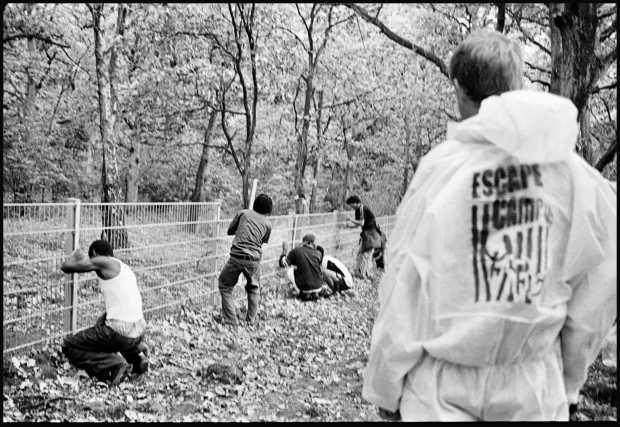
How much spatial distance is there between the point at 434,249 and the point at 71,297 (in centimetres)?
576

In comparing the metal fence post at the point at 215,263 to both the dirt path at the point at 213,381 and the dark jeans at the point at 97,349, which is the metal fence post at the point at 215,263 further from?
the dark jeans at the point at 97,349

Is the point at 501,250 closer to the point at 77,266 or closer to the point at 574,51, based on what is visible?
the point at 574,51

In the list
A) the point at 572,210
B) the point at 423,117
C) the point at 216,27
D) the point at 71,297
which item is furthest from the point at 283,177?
the point at 572,210

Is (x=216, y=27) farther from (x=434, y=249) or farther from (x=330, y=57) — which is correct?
(x=434, y=249)

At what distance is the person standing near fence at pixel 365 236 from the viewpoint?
14695 mm

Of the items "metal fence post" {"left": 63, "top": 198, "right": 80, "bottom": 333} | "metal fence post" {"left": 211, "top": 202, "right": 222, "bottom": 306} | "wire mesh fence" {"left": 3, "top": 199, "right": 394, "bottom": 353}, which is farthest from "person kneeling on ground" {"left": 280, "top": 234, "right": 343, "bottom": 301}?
"metal fence post" {"left": 63, "top": 198, "right": 80, "bottom": 333}

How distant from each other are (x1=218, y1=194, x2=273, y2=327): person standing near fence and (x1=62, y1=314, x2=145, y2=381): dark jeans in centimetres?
295

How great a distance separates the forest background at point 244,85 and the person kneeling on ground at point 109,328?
444 centimetres

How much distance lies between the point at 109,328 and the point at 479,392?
4808 mm

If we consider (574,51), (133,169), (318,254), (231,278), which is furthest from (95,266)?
(133,169)

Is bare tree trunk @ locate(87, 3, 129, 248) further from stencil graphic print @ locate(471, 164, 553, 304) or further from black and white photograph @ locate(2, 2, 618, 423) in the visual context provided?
→ stencil graphic print @ locate(471, 164, 553, 304)

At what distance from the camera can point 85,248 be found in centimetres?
670

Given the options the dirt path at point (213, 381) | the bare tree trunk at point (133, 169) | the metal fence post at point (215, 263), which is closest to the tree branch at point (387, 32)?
the metal fence post at point (215, 263)

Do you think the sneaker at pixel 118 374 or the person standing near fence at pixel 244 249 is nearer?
the sneaker at pixel 118 374
